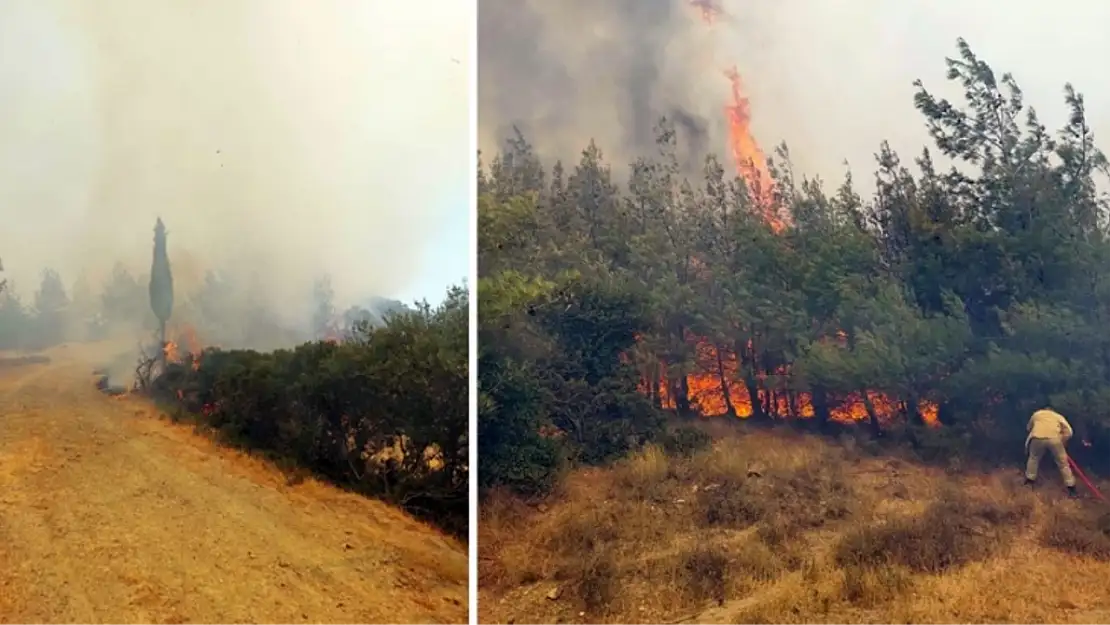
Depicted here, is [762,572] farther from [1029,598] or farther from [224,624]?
[224,624]

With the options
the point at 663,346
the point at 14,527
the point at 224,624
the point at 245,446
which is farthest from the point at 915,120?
the point at 14,527

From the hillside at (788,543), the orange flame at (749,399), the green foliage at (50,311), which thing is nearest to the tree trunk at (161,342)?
the green foliage at (50,311)

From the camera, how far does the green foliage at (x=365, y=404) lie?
327 cm

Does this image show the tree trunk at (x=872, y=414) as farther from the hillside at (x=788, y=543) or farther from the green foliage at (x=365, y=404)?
the green foliage at (x=365, y=404)

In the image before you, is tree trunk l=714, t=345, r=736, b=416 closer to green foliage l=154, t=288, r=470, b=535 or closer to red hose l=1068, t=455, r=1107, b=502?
green foliage l=154, t=288, r=470, b=535

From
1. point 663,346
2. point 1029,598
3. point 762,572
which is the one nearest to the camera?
point 1029,598

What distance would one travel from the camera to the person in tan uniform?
2828mm

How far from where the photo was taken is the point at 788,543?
300 centimetres

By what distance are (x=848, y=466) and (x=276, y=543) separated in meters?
2.05

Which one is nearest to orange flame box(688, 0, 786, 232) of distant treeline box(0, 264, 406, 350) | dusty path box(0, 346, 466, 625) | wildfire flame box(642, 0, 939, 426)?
wildfire flame box(642, 0, 939, 426)

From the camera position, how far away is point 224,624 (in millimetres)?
3135

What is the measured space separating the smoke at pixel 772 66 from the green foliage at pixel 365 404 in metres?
0.85

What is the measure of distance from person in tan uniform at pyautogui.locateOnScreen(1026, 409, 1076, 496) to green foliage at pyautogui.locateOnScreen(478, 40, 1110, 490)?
0.13ft

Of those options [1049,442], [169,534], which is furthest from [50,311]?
[1049,442]
